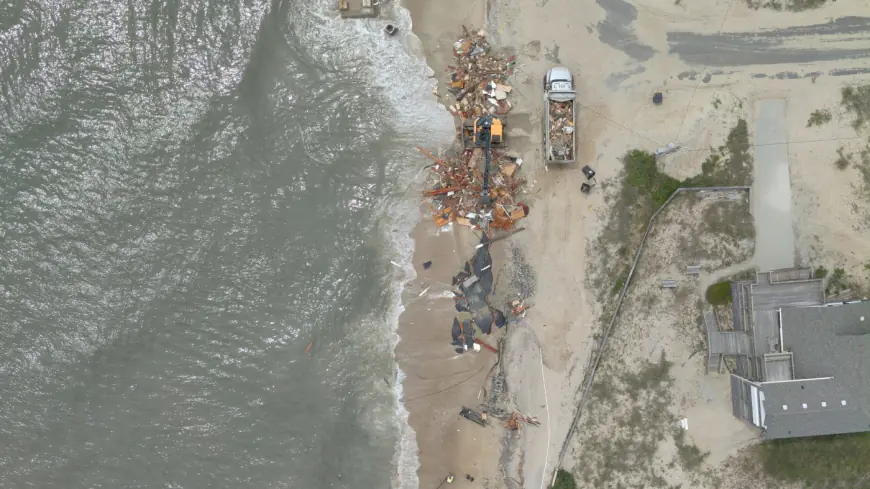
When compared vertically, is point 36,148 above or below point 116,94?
below

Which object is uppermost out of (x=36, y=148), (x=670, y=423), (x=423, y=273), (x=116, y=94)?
(x=116, y=94)

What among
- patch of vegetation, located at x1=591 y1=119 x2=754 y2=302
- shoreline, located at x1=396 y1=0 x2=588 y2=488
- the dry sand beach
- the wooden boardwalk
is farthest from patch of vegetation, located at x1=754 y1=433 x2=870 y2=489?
patch of vegetation, located at x1=591 y1=119 x2=754 y2=302

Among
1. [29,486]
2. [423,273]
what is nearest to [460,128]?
[423,273]

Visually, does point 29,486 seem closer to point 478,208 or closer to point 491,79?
point 478,208

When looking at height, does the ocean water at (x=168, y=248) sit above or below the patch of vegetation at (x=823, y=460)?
above

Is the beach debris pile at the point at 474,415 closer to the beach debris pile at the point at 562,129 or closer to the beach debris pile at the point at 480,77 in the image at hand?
the beach debris pile at the point at 562,129

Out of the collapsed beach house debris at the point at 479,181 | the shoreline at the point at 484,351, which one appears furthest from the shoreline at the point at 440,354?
the collapsed beach house debris at the point at 479,181
